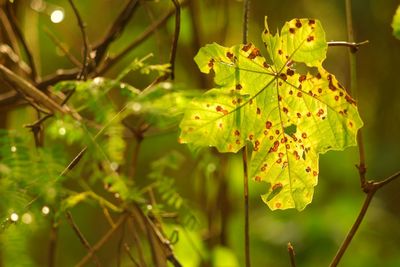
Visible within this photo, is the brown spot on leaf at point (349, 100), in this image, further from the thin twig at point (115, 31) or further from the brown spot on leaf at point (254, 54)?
the thin twig at point (115, 31)

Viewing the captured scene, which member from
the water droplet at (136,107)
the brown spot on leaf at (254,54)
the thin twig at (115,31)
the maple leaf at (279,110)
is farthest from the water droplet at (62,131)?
the thin twig at (115,31)

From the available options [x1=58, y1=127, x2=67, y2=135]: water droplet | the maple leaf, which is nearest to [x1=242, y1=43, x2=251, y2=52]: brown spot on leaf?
the maple leaf

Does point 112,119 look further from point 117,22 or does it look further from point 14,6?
point 14,6

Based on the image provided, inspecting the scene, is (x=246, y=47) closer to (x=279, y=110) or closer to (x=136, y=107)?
(x=279, y=110)

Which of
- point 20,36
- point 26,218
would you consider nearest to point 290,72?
point 26,218

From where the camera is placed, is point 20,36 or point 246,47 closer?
point 246,47

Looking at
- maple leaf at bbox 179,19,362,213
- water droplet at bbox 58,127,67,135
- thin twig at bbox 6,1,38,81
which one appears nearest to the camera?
water droplet at bbox 58,127,67,135

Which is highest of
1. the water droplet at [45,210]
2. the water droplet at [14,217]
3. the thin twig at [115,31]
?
the thin twig at [115,31]

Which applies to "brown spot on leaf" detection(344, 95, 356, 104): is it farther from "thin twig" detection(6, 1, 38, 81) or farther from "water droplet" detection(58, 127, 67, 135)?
"thin twig" detection(6, 1, 38, 81)
